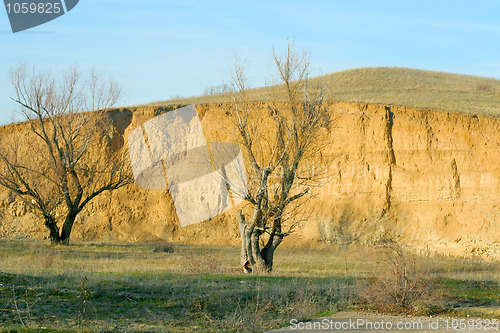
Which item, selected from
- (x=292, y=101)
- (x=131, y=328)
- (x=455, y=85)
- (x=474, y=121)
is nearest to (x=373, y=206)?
(x=474, y=121)

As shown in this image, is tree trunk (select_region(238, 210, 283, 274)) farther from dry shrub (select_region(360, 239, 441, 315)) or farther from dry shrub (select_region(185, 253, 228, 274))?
dry shrub (select_region(360, 239, 441, 315))

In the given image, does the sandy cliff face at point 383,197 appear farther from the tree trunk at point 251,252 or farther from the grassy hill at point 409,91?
the tree trunk at point 251,252

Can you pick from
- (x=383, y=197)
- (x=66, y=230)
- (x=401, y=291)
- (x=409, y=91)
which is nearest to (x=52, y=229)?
(x=66, y=230)

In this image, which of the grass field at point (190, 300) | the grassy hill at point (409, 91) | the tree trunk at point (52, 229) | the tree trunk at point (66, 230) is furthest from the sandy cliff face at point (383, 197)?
the grass field at point (190, 300)

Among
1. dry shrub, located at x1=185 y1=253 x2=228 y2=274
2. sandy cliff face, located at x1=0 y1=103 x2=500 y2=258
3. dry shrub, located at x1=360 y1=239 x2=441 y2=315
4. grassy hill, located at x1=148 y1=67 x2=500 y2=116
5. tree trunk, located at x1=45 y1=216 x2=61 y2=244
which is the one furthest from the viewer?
grassy hill, located at x1=148 y1=67 x2=500 y2=116

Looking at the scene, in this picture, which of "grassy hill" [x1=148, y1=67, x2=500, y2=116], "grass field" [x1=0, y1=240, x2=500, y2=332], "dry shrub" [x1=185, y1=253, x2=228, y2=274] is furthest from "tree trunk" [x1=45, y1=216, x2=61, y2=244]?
"grass field" [x1=0, y1=240, x2=500, y2=332]

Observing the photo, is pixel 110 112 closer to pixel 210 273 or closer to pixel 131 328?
pixel 210 273

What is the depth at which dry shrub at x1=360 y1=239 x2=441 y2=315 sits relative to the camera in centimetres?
1139

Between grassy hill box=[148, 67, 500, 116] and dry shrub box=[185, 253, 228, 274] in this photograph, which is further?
grassy hill box=[148, 67, 500, 116]

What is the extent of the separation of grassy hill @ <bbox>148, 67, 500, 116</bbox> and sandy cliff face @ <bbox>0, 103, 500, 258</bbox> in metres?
2.89

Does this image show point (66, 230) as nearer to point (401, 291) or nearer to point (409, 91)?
point (401, 291)

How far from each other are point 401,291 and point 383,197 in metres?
21.7

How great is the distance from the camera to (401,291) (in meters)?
11.6

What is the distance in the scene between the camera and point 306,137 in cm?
1778
